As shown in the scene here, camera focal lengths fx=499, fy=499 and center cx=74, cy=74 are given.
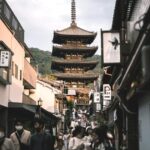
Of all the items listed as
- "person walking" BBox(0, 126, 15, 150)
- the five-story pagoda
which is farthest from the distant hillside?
"person walking" BBox(0, 126, 15, 150)

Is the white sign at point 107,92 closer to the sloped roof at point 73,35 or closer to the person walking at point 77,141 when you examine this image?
the person walking at point 77,141

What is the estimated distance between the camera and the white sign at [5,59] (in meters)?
21.3

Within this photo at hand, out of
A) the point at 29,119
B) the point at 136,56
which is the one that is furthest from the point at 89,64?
the point at 136,56

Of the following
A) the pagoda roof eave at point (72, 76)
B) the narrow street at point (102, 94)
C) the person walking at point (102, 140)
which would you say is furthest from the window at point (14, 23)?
the pagoda roof eave at point (72, 76)

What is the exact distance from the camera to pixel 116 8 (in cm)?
1744

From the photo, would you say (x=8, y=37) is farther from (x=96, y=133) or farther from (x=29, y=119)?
(x=96, y=133)

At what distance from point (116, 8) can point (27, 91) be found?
2934 centimetres

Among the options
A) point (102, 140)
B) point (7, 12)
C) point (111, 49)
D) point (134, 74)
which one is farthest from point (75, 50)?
point (102, 140)

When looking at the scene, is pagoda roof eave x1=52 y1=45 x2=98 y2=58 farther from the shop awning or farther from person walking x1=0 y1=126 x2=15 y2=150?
person walking x1=0 y1=126 x2=15 y2=150

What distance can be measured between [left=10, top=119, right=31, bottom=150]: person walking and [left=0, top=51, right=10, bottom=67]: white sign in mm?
10181

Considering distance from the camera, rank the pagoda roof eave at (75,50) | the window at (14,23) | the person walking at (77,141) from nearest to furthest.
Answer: the person walking at (77,141) < the window at (14,23) < the pagoda roof eave at (75,50)

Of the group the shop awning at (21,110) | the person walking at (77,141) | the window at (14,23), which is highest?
the window at (14,23)

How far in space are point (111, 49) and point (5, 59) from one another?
8.69 metres

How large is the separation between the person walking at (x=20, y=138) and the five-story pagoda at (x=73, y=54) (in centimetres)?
5642
